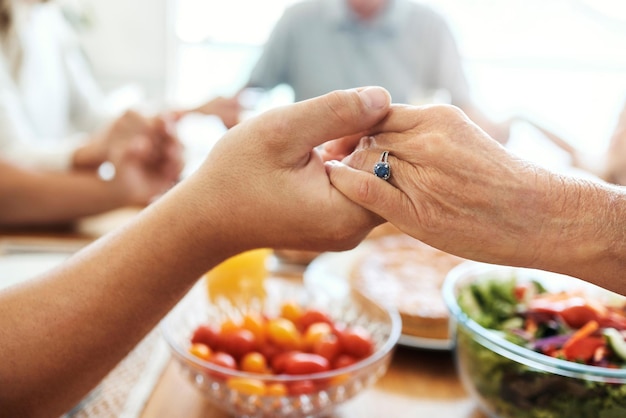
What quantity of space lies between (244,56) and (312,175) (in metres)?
3.40

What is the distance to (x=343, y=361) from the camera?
31.8 inches

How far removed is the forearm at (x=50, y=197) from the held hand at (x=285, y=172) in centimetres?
91

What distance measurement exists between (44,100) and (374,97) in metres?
1.83

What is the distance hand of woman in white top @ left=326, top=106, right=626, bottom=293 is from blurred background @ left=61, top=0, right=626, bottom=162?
3044 millimetres

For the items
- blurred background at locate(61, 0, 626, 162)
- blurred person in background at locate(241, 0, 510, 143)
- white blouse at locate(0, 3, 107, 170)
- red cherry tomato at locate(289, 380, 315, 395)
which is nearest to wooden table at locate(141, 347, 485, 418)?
red cherry tomato at locate(289, 380, 315, 395)

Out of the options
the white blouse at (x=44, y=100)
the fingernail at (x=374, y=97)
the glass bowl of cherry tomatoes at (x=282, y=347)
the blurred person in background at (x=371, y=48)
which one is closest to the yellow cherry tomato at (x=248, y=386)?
the glass bowl of cherry tomatoes at (x=282, y=347)

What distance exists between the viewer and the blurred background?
3.60 m

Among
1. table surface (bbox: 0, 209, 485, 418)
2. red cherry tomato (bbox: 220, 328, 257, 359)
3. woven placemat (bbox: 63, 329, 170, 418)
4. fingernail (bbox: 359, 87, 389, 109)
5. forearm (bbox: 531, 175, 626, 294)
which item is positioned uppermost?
fingernail (bbox: 359, 87, 389, 109)

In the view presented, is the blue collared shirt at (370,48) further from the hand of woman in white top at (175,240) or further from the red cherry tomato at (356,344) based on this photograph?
the hand of woman in white top at (175,240)

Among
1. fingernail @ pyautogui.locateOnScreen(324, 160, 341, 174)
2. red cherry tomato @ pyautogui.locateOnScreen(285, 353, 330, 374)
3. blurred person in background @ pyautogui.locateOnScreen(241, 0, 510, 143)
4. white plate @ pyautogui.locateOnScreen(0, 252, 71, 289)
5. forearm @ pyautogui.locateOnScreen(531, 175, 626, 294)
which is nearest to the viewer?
forearm @ pyautogui.locateOnScreen(531, 175, 626, 294)

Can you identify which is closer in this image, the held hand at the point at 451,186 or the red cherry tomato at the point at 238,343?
the held hand at the point at 451,186

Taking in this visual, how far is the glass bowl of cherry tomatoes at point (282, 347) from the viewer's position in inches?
29.0

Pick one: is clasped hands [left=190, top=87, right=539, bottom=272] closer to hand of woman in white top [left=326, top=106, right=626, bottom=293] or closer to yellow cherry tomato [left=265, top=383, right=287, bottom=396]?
hand of woman in white top [left=326, top=106, right=626, bottom=293]

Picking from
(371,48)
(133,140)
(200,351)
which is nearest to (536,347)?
(200,351)
